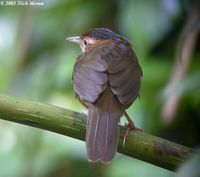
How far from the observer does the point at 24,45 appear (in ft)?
11.2

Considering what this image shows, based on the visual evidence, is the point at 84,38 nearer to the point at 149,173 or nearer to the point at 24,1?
the point at 24,1

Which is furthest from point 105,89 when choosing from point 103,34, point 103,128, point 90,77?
point 103,34

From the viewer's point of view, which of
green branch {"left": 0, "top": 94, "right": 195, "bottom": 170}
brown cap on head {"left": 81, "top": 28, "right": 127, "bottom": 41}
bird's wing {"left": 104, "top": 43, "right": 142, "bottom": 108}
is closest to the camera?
green branch {"left": 0, "top": 94, "right": 195, "bottom": 170}

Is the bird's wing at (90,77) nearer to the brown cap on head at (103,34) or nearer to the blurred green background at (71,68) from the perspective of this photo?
the brown cap on head at (103,34)

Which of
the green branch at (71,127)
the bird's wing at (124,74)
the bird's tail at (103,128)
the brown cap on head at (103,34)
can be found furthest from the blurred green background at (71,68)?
the green branch at (71,127)

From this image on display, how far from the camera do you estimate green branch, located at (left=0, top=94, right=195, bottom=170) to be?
213 cm

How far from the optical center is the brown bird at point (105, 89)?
2482 mm

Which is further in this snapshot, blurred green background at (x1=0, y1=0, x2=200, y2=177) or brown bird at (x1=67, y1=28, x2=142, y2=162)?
blurred green background at (x1=0, y1=0, x2=200, y2=177)

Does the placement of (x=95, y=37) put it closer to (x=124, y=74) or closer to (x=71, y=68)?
(x=71, y=68)

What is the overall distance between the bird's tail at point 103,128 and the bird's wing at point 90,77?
56 millimetres

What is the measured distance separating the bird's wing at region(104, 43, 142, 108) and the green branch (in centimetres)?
50

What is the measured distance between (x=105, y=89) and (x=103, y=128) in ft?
0.92


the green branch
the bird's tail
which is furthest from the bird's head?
the green branch

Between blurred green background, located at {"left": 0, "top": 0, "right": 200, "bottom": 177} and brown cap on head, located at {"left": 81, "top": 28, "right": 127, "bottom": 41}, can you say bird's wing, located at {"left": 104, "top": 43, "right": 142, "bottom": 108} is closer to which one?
brown cap on head, located at {"left": 81, "top": 28, "right": 127, "bottom": 41}
